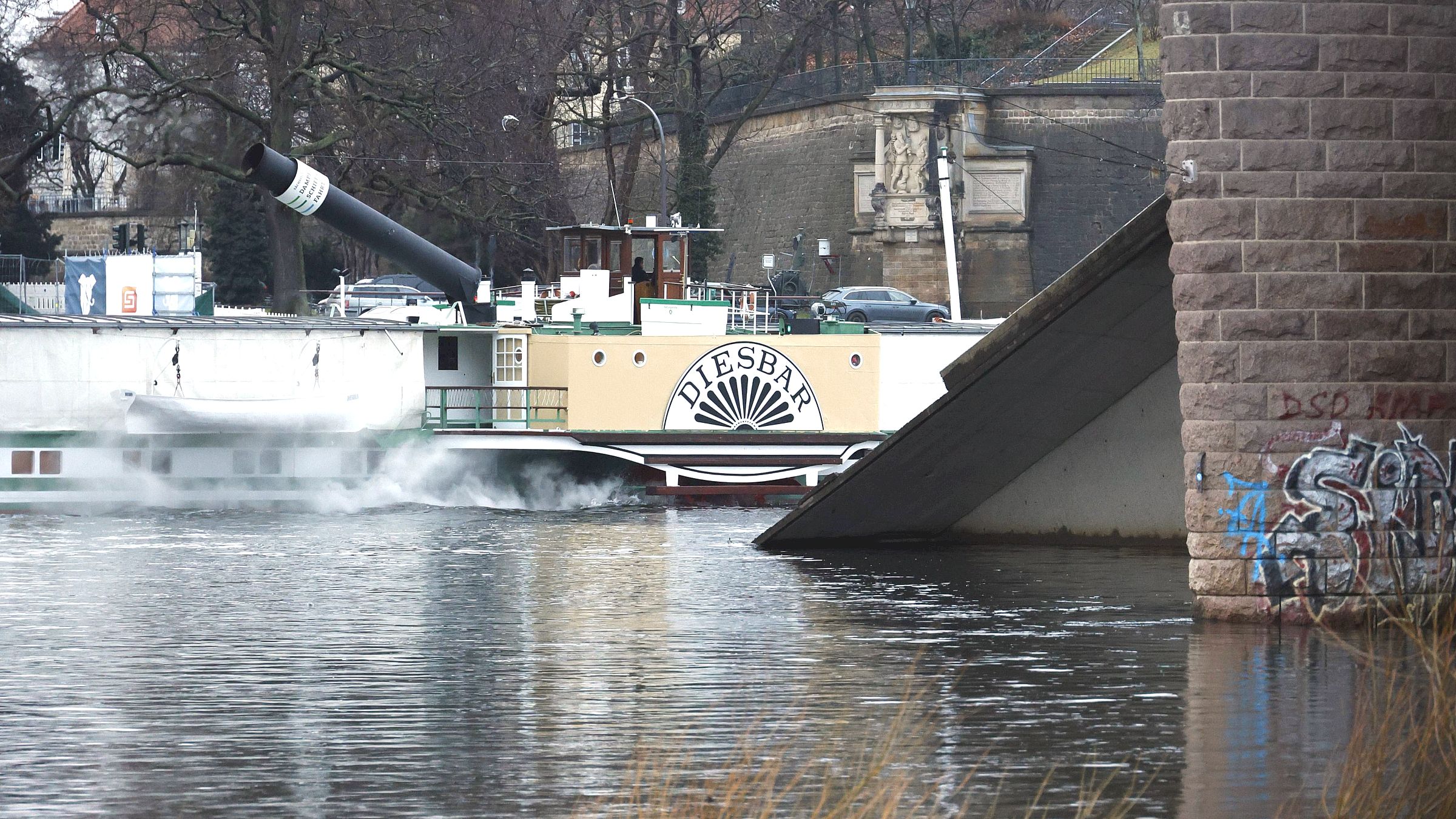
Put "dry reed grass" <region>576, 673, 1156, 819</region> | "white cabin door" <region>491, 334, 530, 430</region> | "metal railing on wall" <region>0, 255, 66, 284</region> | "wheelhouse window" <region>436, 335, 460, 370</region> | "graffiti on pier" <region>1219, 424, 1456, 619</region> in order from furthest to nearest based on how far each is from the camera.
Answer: "metal railing on wall" <region>0, 255, 66, 284</region> < "wheelhouse window" <region>436, 335, 460, 370</region> < "white cabin door" <region>491, 334, 530, 430</region> < "graffiti on pier" <region>1219, 424, 1456, 619</region> < "dry reed grass" <region>576, 673, 1156, 819</region>

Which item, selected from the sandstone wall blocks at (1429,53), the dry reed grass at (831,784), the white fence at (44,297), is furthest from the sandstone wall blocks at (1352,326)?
the white fence at (44,297)

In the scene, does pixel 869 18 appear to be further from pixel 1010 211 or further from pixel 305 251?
pixel 305 251

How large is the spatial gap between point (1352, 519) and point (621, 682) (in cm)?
567

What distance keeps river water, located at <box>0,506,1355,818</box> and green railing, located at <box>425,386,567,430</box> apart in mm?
10765

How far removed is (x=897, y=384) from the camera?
115 feet

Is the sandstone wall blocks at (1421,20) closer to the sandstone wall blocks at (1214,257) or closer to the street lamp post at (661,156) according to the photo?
the sandstone wall blocks at (1214,257)

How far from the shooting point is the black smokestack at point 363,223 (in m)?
36.4

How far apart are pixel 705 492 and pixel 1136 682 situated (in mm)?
20741

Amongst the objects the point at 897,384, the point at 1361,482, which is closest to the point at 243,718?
the point at 1361,482

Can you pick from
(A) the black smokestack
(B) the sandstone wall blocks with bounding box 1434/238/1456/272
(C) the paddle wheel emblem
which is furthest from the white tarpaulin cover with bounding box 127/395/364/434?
(B) the sandstone wall blocks with bounding box 1434/238/1456/272

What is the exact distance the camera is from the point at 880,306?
60.5 meters

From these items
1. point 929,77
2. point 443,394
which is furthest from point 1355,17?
point 929,77

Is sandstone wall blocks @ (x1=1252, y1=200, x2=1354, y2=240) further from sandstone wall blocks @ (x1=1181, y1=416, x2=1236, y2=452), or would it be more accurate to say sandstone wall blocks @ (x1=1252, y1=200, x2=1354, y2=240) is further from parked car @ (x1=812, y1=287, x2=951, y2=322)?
parked car @ (x1=812, y1=287, x2=951, y2=322)

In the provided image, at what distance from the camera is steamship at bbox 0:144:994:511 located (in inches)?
1240
